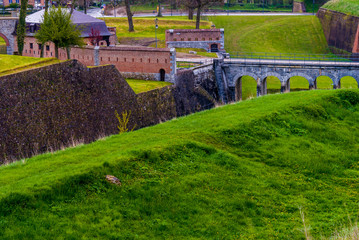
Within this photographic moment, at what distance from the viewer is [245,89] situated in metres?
49.0

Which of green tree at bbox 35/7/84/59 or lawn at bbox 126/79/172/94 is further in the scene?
lawn at bbox 126/79/172/94

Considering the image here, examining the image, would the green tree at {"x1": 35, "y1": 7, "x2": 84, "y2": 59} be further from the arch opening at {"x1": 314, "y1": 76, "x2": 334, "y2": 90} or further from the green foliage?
the arch opening at {"x1": 314, "y1": 76, "x2": 334, "y2": 90}

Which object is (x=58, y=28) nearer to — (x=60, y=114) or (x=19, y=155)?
(x=60, y=114)

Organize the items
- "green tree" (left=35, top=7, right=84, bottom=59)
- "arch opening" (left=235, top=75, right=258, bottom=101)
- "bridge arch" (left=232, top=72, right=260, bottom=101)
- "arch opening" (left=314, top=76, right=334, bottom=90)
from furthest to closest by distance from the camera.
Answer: "arch opening" (left=235, top=75, right=258, bottom=101), "arch opening" (left=314, top=76, right=334, bottom=90), "bridge arch" (left=232, top=72, right=260, bottom=101), "green tree" (left=35, top=7, right=84, bottom=59)

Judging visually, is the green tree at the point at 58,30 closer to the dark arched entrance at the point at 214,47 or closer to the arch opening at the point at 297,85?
the dark arched entrance at the point at 214,47

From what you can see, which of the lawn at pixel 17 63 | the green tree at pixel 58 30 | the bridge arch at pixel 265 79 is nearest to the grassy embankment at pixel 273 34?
the bridge arch at pixel 265 79

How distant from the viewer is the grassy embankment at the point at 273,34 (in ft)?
193

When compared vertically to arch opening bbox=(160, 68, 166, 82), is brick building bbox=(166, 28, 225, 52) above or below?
above

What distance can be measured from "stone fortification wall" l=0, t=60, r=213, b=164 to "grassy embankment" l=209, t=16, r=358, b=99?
79.9ft

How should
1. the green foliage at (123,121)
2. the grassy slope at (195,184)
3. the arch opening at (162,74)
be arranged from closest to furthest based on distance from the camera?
the grassy slope at (195,184) < the green foliage at (123,121) < the arch opening at (162,74)

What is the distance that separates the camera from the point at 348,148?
63.0ft

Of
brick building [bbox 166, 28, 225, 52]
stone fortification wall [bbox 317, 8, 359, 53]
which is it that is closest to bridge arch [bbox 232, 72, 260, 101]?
brick building [bbox 166, 28, 225, 52]

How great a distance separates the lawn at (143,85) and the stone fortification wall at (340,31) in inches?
1069

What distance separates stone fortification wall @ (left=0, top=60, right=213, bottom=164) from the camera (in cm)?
2217
